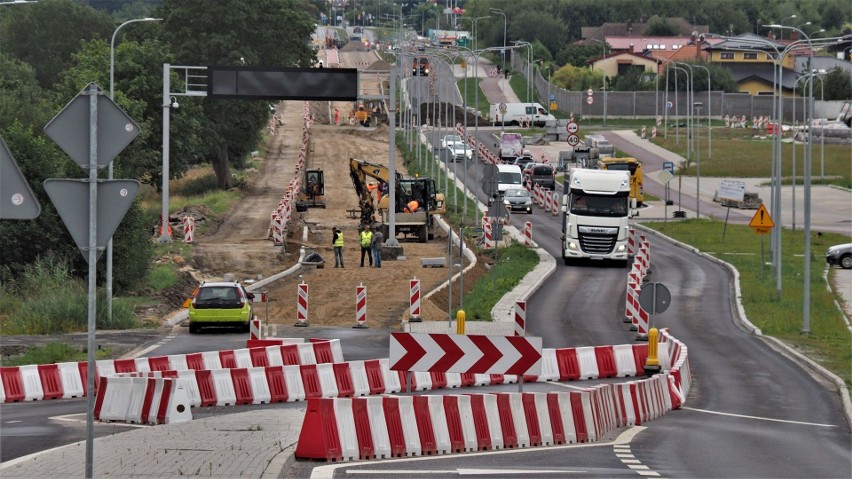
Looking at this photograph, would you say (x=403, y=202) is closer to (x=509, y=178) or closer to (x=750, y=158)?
(x=509, y=178)

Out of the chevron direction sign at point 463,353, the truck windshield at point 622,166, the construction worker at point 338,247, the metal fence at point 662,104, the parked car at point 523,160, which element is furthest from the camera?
the metal fence at point 662,104

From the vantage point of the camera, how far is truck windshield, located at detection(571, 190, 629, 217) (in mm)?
49344

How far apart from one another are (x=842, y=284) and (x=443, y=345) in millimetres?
36487

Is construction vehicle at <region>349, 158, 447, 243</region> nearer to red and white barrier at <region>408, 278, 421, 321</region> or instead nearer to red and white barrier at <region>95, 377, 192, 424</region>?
red and white barrier at <region>408, 278, 421, 321</region>

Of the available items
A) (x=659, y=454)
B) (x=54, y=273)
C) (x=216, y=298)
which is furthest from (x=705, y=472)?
(x=54, y=273)

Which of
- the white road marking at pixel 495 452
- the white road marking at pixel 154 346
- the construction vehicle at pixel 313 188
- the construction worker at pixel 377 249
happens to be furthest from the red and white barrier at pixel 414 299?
the construction vehicle at pixel 313 188

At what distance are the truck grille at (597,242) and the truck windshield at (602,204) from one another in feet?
2.77

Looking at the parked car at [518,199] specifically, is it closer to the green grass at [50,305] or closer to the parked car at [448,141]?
the parked car at [448,141]

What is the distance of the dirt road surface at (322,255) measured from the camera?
40469mm

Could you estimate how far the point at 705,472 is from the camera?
16.7m

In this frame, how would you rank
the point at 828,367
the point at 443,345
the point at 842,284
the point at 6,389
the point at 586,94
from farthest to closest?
1. the point at 586,94
2. the point at 842,284
3. the point at 828,367
4. the point at 6,389
5. the point at 443,345

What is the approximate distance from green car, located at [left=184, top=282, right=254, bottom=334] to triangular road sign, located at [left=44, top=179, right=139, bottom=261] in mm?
22912

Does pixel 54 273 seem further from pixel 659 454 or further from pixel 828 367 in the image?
pixel 659 454

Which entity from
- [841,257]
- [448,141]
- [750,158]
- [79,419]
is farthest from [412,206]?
[750,158]
